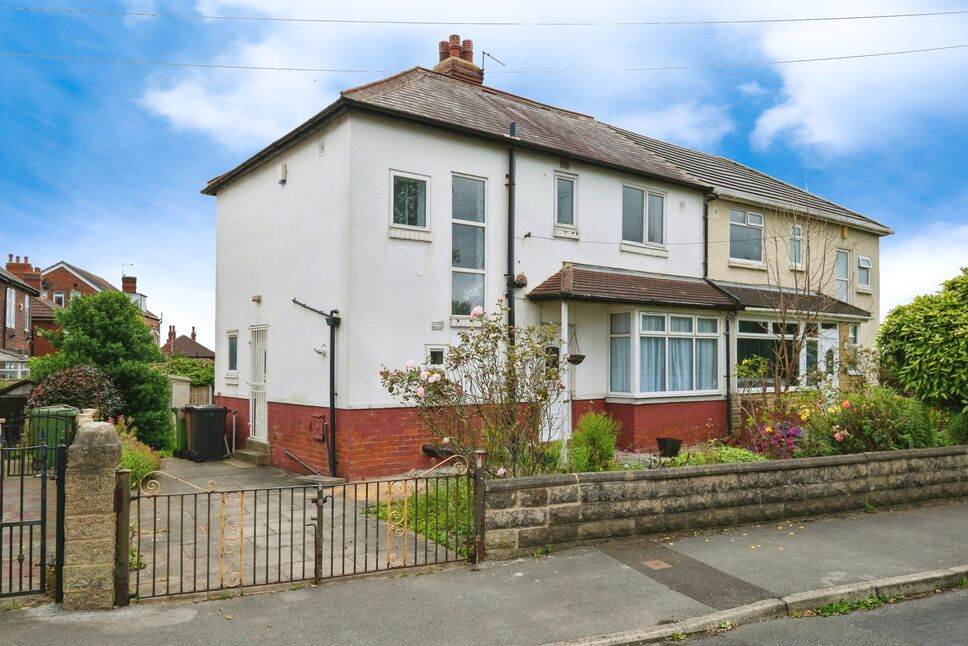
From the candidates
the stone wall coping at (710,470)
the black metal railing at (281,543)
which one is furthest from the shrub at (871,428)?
the black metal railing at (281,543)

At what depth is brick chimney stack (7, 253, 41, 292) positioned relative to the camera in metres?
40.6

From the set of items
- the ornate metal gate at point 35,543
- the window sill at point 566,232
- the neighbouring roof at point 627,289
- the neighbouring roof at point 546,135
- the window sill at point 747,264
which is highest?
the neighbouring roof at point 546,135

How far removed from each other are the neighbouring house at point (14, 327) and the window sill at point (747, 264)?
30265 mm

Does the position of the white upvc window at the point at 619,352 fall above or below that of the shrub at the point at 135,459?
above

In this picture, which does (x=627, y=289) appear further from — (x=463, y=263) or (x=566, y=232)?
(x=463, y=263)

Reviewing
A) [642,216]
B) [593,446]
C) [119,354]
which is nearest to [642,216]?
[642,216]

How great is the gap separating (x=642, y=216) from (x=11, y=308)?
110 feet

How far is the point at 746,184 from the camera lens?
1905 centimetres

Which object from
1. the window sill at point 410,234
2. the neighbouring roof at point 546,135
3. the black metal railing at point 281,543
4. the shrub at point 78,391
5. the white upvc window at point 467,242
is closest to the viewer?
the black metal railing at point 281,543

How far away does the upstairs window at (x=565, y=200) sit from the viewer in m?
14.3

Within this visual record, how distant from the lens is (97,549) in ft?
17.9

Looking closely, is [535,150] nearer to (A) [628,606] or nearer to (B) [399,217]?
(B) [399,217]

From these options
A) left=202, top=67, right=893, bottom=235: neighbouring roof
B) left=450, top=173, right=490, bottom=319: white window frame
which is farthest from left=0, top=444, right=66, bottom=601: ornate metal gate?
left=202, top=67, right=893, bottom=235: neighbouring roof

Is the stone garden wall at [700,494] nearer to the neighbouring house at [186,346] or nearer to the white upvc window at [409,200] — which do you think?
the white upvc window at [409,200]
